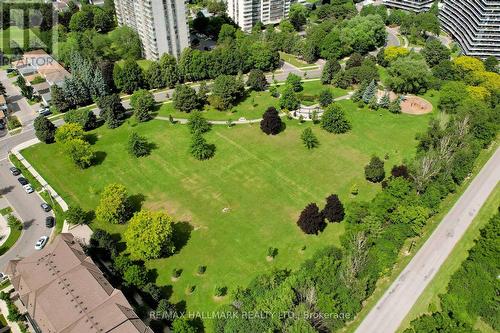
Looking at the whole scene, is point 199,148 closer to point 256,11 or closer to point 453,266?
point 453,266

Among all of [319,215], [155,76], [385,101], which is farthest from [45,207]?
[385,101]

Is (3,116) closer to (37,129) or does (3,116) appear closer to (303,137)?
(37,129)

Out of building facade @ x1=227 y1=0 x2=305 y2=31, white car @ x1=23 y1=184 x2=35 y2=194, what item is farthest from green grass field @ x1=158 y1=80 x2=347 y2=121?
building facade @ x1=227 y1=0 x2=305 y2=31

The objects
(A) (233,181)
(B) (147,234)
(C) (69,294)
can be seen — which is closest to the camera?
(C) (69,294)

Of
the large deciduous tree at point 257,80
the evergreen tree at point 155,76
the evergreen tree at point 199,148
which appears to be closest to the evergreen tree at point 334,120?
the large deciduous tree at point 257,80

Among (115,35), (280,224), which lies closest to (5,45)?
(115,35)

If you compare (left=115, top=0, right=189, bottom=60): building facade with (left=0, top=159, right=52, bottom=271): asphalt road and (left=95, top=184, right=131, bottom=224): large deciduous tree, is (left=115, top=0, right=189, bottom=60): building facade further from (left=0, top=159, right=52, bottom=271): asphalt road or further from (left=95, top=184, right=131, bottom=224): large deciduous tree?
(left=95, top=184, right=131, bottom=224): large deciduous tree
